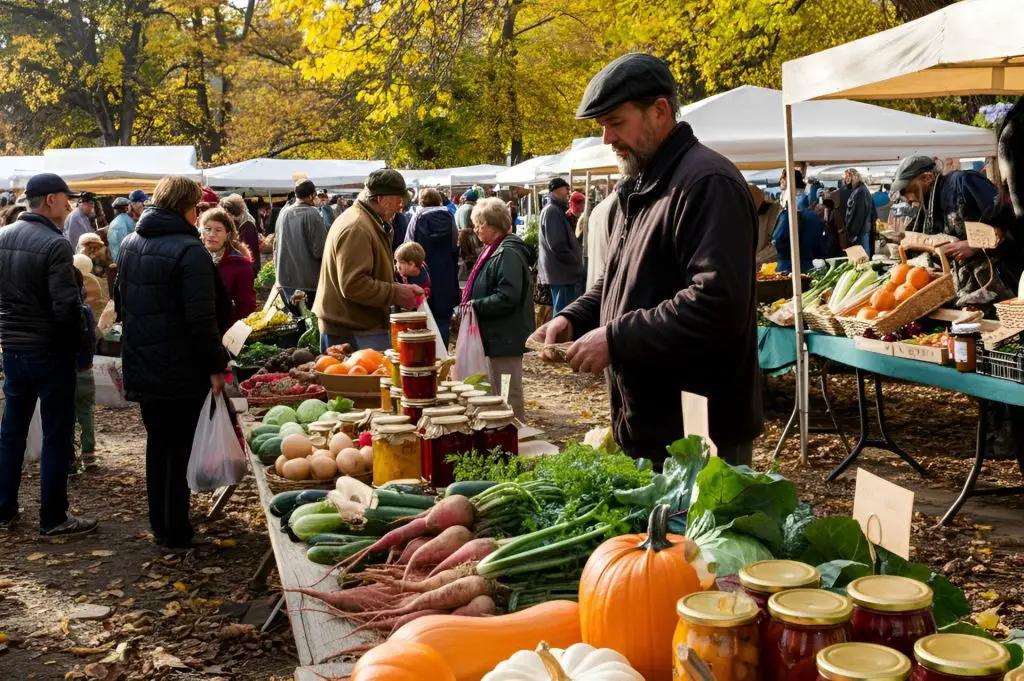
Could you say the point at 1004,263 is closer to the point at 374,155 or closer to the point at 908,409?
the point at 908,409

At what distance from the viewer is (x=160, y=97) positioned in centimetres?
3247

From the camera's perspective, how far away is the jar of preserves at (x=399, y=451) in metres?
3.26

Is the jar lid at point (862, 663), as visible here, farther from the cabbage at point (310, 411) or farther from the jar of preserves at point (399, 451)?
the cabbage at point (310, 411)

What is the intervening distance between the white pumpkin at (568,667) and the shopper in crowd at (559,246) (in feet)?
33.8

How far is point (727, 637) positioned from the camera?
1.29 m

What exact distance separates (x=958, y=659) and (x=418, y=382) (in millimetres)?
2535

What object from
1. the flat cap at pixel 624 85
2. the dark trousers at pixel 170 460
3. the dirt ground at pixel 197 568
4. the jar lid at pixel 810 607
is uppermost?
the flat cap at pixel 624 85

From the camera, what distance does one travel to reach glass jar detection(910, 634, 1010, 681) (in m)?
1.10

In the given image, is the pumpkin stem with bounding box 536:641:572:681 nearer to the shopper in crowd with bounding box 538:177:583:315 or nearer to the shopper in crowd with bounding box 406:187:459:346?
the shopper in crowd with bounding box 406:187:459:346

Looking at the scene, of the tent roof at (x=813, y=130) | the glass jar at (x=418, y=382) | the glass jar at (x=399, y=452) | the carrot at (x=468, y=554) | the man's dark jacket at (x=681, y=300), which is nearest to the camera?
the carrot at (x=468, y=554)

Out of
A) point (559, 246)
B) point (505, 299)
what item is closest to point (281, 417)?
point (505, 299)

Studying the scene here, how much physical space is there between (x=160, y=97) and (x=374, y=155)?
26.0 ft

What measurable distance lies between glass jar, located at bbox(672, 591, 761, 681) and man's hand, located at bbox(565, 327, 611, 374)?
140 cm

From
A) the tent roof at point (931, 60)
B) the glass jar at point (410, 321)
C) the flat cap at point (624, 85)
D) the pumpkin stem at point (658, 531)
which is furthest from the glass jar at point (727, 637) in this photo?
the tent roof at point (931, 60)
